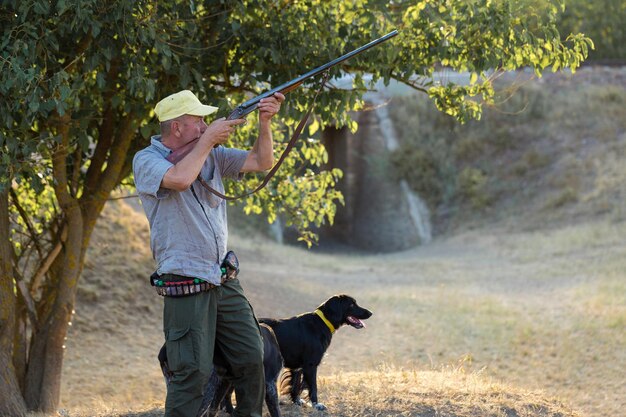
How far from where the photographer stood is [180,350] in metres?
4.42

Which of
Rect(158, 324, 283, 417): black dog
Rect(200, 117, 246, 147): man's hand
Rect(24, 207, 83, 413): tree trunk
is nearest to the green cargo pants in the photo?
Rect(158, 324, 283, 417): black dog

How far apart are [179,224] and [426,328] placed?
870 cm

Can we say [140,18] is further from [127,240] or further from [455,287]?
[455,287]

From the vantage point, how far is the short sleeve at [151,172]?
432 cm

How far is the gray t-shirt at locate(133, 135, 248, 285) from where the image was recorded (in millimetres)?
4410

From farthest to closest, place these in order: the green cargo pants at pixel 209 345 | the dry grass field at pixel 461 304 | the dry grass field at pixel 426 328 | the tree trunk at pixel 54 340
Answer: the tree trunk at pixel 54 340
the dry grass field at pixel 461 304
the dry grass field at pixel 426 328
the green cargo pants at pixel 209 345

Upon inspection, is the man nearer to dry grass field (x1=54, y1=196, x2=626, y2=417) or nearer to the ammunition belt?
the ammunition belt

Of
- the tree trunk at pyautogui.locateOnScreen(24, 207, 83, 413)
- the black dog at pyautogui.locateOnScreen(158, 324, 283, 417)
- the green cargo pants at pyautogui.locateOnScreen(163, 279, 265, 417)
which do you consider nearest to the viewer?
the green cargo pants at pyautogui.locateOnScreen(163, 279, 265, 417)

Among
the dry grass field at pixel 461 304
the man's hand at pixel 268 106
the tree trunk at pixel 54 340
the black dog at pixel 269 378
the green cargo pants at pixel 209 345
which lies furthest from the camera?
the tree trunk at pixel 54 340

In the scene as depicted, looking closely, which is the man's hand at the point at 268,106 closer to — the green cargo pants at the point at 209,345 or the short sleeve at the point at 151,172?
the short sleeve at the point at 151,172

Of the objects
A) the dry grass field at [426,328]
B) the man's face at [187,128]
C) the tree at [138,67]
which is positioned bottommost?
the dry grass field at [426,328]

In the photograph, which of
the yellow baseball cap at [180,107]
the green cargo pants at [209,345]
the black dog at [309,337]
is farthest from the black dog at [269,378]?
the yellow baseball cap at [180,107]

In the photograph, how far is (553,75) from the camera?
989 inches

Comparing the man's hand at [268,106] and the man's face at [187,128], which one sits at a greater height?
the man's hand at [268,106]
